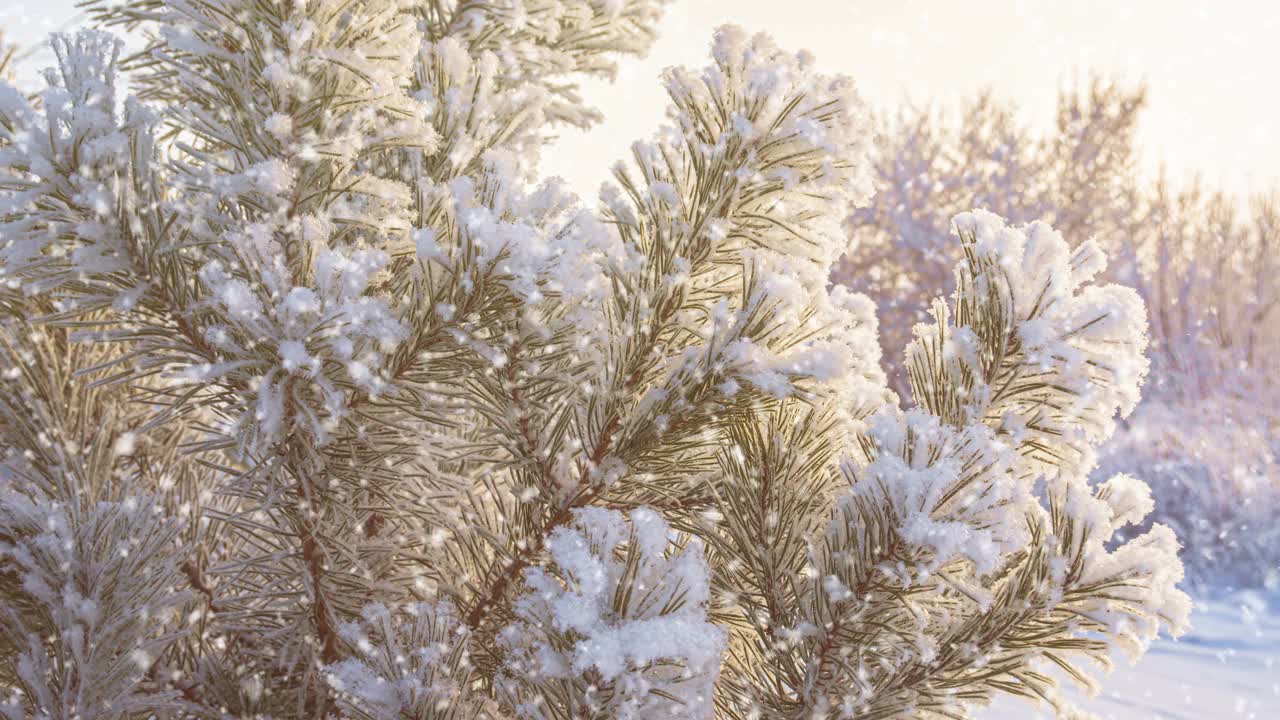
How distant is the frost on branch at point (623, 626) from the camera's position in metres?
0.85

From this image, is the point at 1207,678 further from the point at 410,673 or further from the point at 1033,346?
the point at 410,673

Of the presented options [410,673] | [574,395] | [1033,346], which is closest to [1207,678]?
[1033,346]

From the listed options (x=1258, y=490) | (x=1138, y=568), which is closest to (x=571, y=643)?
(x=1138, y=568)

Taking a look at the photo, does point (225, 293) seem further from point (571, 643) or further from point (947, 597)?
point (947, 597)

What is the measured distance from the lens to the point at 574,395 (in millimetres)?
1151

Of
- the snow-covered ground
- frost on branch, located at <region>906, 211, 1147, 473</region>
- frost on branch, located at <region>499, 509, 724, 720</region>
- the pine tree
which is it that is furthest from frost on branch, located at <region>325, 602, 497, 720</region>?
the snow-covered ground

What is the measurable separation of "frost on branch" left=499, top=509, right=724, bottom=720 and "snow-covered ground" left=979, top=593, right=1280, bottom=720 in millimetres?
2618

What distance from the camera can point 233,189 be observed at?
101 centimetres

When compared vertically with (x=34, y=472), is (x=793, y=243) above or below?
above

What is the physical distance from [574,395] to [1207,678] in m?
5.02

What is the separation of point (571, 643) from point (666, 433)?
0.33 meters

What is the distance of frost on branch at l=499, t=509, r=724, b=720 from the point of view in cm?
85

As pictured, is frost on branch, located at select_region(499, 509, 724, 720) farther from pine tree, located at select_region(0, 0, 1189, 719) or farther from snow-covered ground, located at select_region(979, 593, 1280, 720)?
snow-covered ground, located at select_region(979, 593, 1280, 720)

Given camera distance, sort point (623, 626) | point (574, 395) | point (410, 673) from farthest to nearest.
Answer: point (574, 395) → point (410, 673) → point (623, 626)
